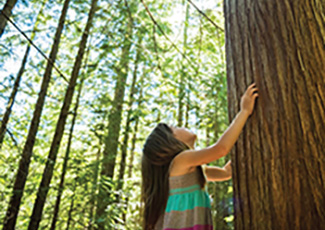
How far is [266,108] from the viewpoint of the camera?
1.13m

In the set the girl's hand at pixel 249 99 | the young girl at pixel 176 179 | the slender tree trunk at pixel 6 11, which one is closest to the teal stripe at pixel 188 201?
the young girl at pixel 176 179

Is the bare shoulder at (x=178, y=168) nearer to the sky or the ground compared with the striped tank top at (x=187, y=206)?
nearer to the sky

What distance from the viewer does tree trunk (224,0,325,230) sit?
96cm

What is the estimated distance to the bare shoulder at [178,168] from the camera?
71.4 inches

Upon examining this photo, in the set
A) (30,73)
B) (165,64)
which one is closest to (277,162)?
(165,64)

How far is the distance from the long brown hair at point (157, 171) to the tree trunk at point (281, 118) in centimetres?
79

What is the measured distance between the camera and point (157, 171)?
6.63ft

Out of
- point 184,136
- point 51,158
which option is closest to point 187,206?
point 184,136

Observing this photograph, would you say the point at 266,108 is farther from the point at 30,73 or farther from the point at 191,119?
the point at 30,73

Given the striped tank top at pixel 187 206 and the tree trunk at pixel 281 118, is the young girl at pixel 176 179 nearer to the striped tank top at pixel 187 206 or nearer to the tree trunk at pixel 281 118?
the striped tank top at pixel 187 206

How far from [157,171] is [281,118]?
3.72 feet

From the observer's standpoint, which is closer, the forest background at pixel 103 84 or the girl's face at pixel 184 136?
the girl's face at pixel 184 136

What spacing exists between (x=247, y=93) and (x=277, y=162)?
0.31m

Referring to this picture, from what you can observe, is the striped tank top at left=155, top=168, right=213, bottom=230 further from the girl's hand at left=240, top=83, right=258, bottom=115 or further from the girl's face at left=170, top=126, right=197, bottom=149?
the girl's hand at left=240, top=83, right=258, bottom=115
